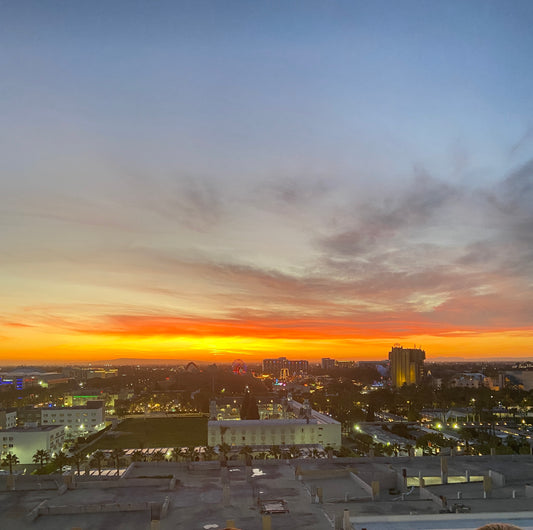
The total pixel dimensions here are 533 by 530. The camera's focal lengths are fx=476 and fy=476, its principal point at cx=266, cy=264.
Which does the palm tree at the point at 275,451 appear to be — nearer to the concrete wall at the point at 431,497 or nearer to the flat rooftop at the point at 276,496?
the flat rooftop at the point at 276,496

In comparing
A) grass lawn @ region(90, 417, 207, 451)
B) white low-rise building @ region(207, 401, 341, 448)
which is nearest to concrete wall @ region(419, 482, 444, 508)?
white low-rise building @ region(207, 401, 341, 448)

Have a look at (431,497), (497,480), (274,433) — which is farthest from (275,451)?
(431,497)

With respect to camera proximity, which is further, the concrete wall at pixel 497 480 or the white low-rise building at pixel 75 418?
the white low-rise building at pixel 75 418

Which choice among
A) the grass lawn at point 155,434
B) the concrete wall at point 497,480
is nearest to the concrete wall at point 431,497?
the concrete wall at point 497,480

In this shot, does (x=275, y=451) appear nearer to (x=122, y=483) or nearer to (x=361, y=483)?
(x=361, y=483)

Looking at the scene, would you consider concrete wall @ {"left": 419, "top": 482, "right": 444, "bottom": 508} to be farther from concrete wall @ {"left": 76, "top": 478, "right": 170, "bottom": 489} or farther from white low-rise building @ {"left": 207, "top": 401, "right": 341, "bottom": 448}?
white low-rise building @ {"left": 207, "top": 401, "right": 341, "bottom": 448}
